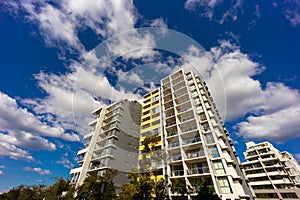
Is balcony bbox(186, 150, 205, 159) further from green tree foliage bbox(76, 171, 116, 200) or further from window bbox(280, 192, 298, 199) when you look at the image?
window bbox(280, 192, 298, 199)

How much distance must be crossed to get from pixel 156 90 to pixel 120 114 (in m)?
12.7

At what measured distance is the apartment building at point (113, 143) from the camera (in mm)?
32906

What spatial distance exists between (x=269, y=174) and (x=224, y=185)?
40.7 metres

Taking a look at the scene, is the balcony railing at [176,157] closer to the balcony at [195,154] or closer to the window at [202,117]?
the balcony at [195,154]

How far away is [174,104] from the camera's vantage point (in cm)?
3353

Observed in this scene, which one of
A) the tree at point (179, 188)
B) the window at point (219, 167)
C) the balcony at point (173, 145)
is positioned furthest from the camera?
the balcony at point (173, 145)

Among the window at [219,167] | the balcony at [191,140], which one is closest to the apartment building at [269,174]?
the window at [219,167]

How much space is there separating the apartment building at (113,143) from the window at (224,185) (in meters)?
19.0

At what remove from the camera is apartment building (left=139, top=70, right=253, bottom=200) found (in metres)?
21.1

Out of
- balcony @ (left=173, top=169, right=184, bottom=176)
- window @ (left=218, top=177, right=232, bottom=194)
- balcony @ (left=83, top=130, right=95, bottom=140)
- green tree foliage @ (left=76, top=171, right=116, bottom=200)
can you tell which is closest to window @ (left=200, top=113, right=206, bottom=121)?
balcony @ (left=173, top=169, right=184, bottom=176)

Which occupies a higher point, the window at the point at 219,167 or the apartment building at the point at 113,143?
the apartment building at the point at 113,143

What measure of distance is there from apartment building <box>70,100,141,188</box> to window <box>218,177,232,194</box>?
19.0 meters

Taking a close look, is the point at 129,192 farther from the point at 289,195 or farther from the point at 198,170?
the point at 289,195

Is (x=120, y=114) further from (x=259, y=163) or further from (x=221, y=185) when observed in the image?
(x=259, y=163)
